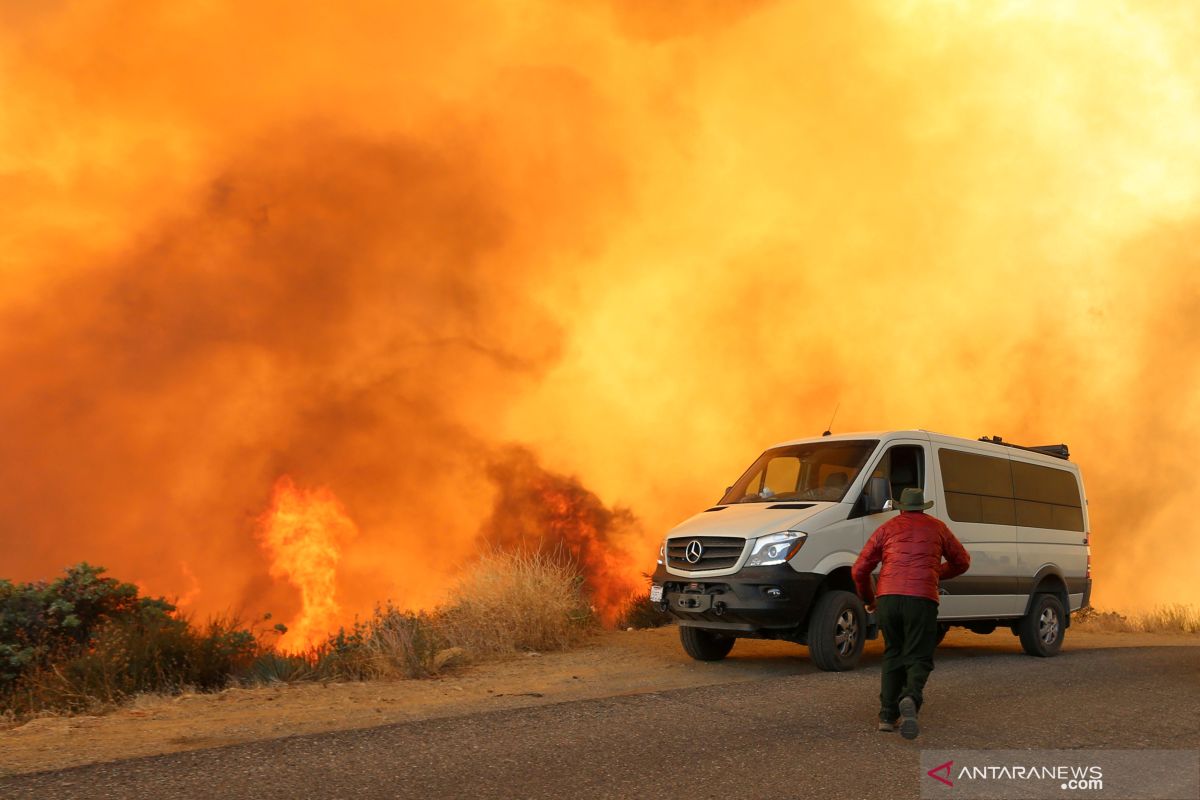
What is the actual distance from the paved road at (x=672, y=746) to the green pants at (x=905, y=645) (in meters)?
0.33

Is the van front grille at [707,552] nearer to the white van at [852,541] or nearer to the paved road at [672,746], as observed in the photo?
the white van at [852,541]

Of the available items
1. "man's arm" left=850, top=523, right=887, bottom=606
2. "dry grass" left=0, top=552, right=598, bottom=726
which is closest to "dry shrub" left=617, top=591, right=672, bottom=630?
"dry grass" left=0, top=552, right=598, bottom=726

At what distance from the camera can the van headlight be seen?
10.1 metres

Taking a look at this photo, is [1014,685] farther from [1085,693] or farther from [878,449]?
[878,449]

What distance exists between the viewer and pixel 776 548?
10.2 meters

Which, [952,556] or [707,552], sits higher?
[707,552]

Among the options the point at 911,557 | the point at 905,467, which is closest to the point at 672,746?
the point at 911,557

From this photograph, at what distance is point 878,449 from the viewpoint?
11.1 metres

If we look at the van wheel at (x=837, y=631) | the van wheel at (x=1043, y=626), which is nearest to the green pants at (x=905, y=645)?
the van wheel at (x=837, y=631)

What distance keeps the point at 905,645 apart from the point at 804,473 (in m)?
4.24

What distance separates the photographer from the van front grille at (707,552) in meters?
10.4

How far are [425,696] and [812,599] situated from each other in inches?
158

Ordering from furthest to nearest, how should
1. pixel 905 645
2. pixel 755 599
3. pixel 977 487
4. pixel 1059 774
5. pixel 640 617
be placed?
1. pixel 640 617
2. pixel 977 487
3. pixel 755 599
4. pixel 905 645
5. pixel 1059 774

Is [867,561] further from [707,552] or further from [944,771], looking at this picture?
[707,552]
